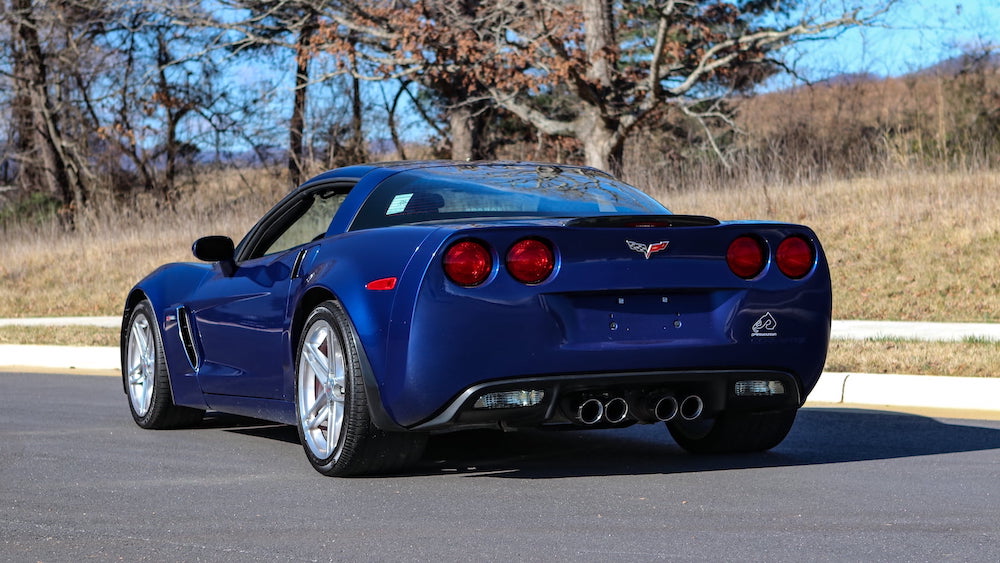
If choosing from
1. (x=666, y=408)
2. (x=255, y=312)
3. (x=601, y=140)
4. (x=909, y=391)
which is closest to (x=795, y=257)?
(x=666, y=408)

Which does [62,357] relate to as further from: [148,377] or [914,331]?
[914,331]

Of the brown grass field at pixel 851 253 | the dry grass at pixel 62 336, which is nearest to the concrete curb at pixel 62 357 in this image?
the dry grass at pixel 62 336

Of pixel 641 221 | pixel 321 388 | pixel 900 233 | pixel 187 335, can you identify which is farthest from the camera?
pixel 900 233

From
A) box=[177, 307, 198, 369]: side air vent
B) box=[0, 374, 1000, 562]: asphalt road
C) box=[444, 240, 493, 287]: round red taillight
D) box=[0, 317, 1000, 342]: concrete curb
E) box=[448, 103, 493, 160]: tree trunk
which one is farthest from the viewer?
Result: box=[448, 103, 493, 160]: tree trunk

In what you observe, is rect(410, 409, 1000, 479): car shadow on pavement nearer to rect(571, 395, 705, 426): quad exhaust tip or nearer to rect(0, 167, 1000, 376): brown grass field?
rect(571, 395, 705, 426): quad exhaust tip

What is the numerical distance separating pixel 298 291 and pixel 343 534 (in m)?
1.64

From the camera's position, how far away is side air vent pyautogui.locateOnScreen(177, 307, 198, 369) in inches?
289

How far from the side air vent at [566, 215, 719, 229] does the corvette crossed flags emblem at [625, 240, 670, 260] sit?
3.4 inches

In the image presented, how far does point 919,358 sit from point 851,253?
7.09 meters

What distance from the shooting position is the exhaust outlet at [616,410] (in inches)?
220

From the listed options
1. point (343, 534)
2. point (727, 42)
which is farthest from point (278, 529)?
point (727, 42)

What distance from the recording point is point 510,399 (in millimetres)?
5414

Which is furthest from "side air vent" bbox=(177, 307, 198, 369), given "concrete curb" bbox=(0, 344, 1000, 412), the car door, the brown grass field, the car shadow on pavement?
the brown grass field

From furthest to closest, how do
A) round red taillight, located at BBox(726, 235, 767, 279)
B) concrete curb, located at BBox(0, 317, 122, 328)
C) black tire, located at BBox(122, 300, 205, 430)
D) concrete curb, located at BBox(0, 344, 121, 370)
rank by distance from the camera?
concrete curb, located at BBox(0, 317, 122, 328) < concrete curb, located at BBox(0, 344, 121, 370) < black tire, located at BBox(122, 300, 205, 430) < round red taillight, located at BBox(726, 235, 767, 279)
